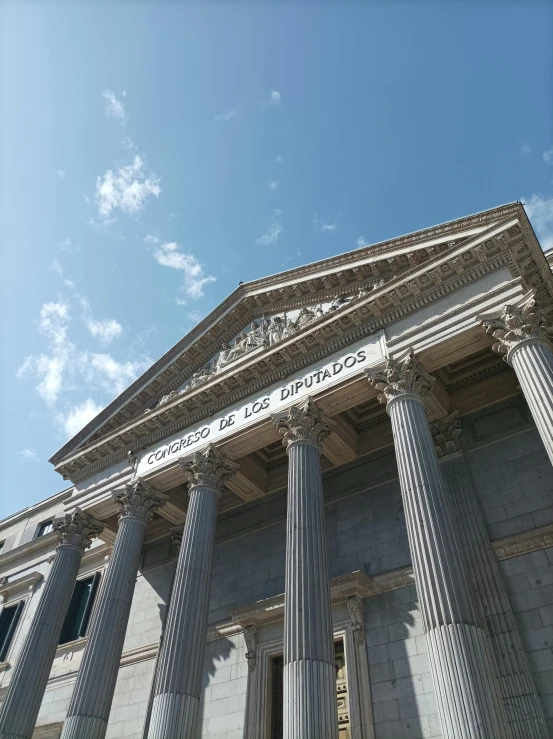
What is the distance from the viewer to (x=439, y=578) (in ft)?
38.2

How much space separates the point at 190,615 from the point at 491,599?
26.1ft

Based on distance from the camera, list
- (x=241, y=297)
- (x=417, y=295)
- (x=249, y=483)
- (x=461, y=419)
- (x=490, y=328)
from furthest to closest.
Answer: (x=241, y=297) < (x=249, y=483) < (x=461, y=419) < (x=417, y=295) < (x=490, y=328)

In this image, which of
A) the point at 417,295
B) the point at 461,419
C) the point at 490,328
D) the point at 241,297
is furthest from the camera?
the point at 241,297

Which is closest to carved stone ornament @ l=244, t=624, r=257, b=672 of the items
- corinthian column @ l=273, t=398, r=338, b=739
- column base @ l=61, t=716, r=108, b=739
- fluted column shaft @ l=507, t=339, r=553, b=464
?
column base @ l=61, t=716, r=108, b=739

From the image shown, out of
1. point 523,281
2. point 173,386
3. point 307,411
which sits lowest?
point 307,411

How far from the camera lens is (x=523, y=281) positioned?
1516 cm

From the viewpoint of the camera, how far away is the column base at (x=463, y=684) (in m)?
9.62

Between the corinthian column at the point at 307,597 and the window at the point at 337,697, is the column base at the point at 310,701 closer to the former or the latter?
the corinthian column at the point at 307,597

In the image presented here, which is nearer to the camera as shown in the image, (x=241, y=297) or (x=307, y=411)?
(x=307, y=411)

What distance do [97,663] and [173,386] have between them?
429 inches

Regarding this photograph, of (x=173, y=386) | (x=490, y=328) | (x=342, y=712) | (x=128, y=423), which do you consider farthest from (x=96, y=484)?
(x=490, y=328)

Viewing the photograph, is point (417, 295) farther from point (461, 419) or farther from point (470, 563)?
point (470, 563)

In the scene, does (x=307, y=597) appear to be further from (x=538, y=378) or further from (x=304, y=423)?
(x=538, y=378)

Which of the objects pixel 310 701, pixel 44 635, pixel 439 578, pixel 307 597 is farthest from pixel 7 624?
pixel 439 578
